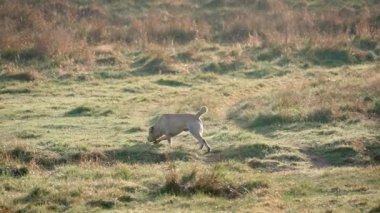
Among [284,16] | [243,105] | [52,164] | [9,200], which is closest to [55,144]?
[52,164]

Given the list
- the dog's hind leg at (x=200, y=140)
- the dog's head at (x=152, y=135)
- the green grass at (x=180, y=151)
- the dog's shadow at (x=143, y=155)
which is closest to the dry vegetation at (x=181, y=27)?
the green grass at (x=180, y=151)

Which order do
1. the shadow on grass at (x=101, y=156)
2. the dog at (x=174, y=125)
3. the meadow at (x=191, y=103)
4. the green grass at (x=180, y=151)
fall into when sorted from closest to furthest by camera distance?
the green grass at (x=180, y=151) < the meadow at (x=191, y=103) < the shadow on grass at (x=101, y=156) < the dog at (x=174, y=125)

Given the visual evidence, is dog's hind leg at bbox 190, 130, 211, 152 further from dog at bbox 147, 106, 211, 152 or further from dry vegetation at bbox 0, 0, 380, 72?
dry vegetation at bbox 0, 0, 380, 72

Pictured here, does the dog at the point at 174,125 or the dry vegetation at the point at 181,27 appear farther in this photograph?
the dry vegetation at the point at 181,27

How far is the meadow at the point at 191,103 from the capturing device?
1190cm

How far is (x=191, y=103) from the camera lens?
1886 centimetres

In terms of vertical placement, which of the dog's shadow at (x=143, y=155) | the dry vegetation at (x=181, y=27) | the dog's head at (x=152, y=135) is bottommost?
the dry vegetation at (x=181, y=27)

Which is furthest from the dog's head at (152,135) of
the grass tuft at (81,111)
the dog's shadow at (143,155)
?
the grass tuft at (81,111)

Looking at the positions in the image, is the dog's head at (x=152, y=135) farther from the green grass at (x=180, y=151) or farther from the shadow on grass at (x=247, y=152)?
the shadow on grass at (x=247, y=152)

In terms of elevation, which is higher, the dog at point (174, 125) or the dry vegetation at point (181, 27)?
the dog at point (174, 125)

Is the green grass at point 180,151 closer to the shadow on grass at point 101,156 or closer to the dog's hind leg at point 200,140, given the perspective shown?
the shadow on grass at point 101,156

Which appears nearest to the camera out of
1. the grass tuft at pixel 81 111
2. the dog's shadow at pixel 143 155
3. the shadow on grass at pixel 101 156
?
the shadow on grass at pixel 101 156

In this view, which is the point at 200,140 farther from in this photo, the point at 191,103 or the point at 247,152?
the point at 191,103

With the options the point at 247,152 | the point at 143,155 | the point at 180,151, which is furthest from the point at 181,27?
the point at 247,152
